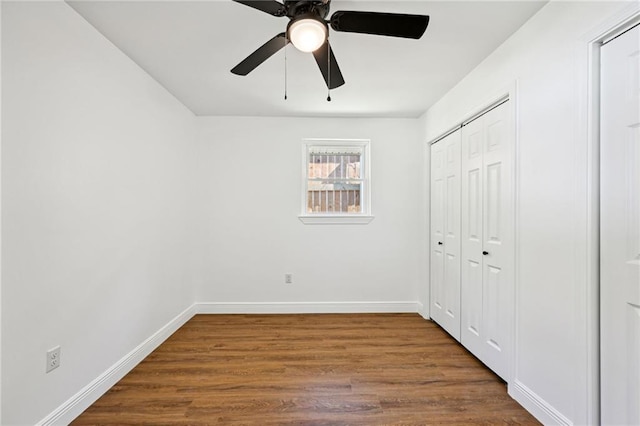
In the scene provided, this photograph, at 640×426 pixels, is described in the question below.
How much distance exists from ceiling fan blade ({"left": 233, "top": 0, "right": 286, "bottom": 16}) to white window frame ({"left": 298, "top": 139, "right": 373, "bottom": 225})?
2.27 m

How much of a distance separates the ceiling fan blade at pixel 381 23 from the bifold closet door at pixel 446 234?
61.8 inches

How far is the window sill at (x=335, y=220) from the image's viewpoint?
3711 mm

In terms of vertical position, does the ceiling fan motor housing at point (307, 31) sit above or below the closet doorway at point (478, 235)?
above

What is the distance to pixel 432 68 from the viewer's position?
2.47 meters

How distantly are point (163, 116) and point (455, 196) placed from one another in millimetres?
2867

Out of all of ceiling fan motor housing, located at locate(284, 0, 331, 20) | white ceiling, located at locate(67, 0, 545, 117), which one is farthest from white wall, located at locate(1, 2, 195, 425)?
ceiling fan motor housing, located at locate(284, 0, 331, 20)

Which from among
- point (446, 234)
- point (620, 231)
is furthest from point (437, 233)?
point (620, 231)

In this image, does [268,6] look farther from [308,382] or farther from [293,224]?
[293,224]

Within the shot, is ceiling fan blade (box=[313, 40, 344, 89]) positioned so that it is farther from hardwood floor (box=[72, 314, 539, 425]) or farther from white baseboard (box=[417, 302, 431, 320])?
white baseboard (box=[417, 302, 431, 320])

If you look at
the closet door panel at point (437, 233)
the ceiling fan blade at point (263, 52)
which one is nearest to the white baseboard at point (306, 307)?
the closet door panel at point (437, 233)

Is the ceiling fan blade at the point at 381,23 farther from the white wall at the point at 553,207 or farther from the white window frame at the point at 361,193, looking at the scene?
the white window frame at the point at 361,193

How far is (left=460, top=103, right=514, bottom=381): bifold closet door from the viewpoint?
2092 millimetres

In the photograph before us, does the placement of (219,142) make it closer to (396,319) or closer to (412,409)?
(396,319)

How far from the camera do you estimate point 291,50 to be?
7.25 ft
